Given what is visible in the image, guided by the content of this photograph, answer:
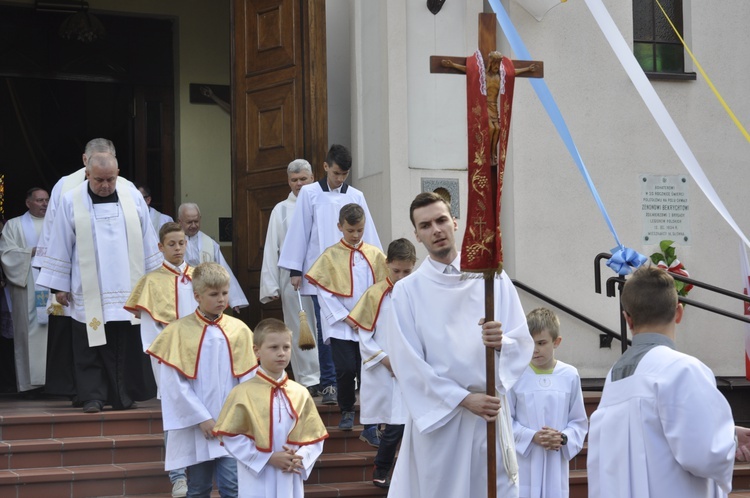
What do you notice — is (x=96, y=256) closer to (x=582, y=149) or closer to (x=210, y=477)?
(x=210, y=477)

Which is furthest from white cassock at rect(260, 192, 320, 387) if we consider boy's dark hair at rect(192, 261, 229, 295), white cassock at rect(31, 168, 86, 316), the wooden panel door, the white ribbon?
the white ribbon

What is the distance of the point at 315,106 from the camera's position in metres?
10.8

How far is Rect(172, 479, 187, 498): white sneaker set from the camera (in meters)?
7.67

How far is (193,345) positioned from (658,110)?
11.1ft

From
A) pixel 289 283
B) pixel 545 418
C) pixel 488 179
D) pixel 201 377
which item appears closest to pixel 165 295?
pixel 201 377

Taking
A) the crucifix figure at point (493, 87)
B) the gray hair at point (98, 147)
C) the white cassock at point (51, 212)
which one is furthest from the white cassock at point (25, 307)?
the crucifix figure at point (493, 87)

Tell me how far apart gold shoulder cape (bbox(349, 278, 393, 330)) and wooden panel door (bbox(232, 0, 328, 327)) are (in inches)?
105

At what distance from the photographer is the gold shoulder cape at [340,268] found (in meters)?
8.63

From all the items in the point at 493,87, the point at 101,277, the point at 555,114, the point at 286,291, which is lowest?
the point at 286,291

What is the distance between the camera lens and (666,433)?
14.1 ft

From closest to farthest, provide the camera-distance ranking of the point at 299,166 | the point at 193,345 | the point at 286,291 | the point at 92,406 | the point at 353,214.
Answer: the point at 193,345 < the point at 353,214 < the point at 92,406 < the point at 299,166 < the point at 286,291

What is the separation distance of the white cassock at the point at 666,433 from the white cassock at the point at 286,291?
5.58m

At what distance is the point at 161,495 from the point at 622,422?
4.44 meters

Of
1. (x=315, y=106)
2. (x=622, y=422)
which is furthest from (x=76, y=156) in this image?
(x=622, y=422)
